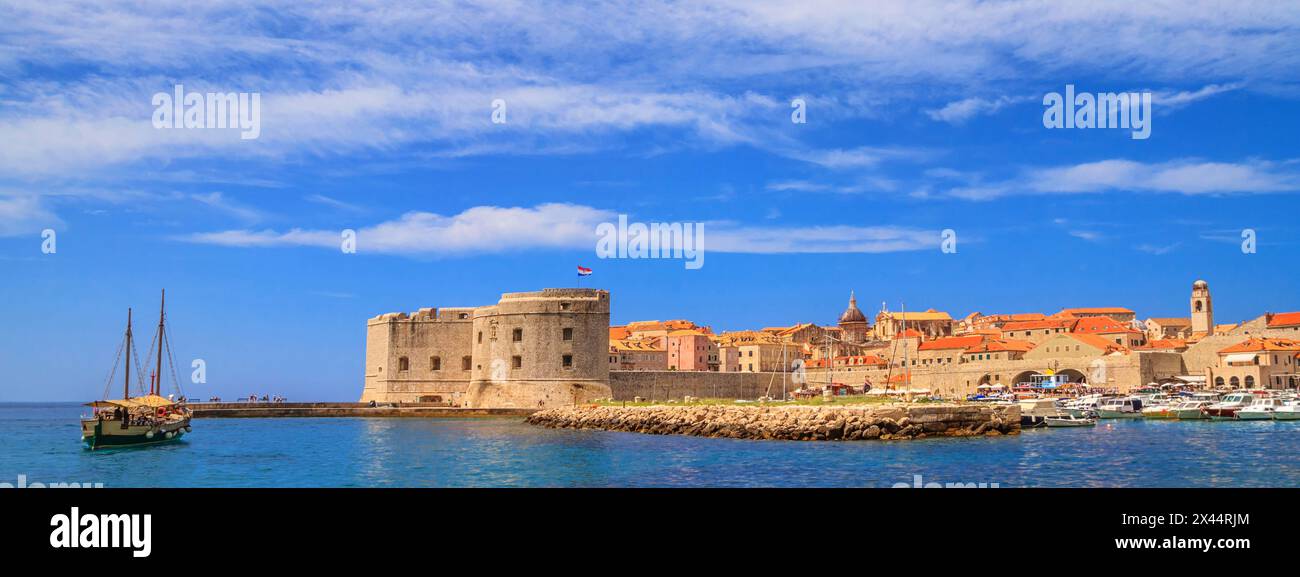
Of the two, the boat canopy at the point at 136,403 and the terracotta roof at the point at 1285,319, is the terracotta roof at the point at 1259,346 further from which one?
the boat canopy at the point at 136,403

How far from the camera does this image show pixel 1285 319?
76.2m

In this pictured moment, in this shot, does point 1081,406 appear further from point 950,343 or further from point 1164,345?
point 950,343

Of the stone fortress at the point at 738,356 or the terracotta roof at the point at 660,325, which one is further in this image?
the terracotta roof at the point at 660,325

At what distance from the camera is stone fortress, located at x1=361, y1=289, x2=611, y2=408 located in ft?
151

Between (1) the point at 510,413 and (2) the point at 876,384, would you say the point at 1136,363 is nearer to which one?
(2) the point at 876,384

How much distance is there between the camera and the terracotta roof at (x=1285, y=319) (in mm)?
75438

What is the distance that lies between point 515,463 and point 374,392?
3159cm

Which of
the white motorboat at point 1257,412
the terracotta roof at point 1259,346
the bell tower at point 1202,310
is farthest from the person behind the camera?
the bell tower at point 1202,310

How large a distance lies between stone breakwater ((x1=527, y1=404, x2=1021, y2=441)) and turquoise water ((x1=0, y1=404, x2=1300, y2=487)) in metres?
1.19

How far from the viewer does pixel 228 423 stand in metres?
47.3

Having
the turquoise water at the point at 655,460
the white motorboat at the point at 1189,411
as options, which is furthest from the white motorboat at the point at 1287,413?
the turquoise water at the point at 655,460

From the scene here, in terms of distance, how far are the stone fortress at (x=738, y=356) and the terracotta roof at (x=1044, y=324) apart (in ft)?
0.62

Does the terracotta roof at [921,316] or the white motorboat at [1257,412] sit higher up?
the terracotta roof at [921,316]
